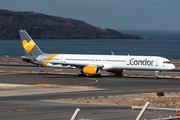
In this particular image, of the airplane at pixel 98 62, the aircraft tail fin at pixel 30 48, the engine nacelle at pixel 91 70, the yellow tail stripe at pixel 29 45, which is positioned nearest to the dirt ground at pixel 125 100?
the airplane at pixel 98 62

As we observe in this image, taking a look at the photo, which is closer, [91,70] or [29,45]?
[91,70]

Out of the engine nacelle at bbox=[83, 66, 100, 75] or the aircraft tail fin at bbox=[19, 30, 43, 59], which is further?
the aircraft tail fin at bbox=[19, 30, 43, 59]

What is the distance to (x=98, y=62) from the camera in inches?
2415

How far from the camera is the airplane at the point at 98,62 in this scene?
57.0m

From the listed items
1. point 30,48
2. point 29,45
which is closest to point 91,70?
point 30,48

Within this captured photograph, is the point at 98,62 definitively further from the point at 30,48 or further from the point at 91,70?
the point at 30,48

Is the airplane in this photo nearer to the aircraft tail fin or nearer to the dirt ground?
the aircraft tail fin

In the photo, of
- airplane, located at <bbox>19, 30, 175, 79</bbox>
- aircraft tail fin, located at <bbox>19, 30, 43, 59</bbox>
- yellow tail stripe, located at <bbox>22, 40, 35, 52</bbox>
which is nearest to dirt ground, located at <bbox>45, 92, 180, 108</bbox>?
airplane, located at <bbox>19, 30, 175, 79</bbox>

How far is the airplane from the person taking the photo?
57000 millimetres

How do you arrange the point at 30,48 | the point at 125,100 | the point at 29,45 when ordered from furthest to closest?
the point at 29,45 < the point at 30,48 < the point at 125,100

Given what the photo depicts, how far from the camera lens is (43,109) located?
25.0 metres

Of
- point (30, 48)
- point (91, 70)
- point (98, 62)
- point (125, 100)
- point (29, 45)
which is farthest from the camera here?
point (29, 45)

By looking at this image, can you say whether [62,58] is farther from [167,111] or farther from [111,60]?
[167,111]

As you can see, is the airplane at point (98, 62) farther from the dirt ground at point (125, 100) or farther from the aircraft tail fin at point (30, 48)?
the dirt ground at point (125, 100)
